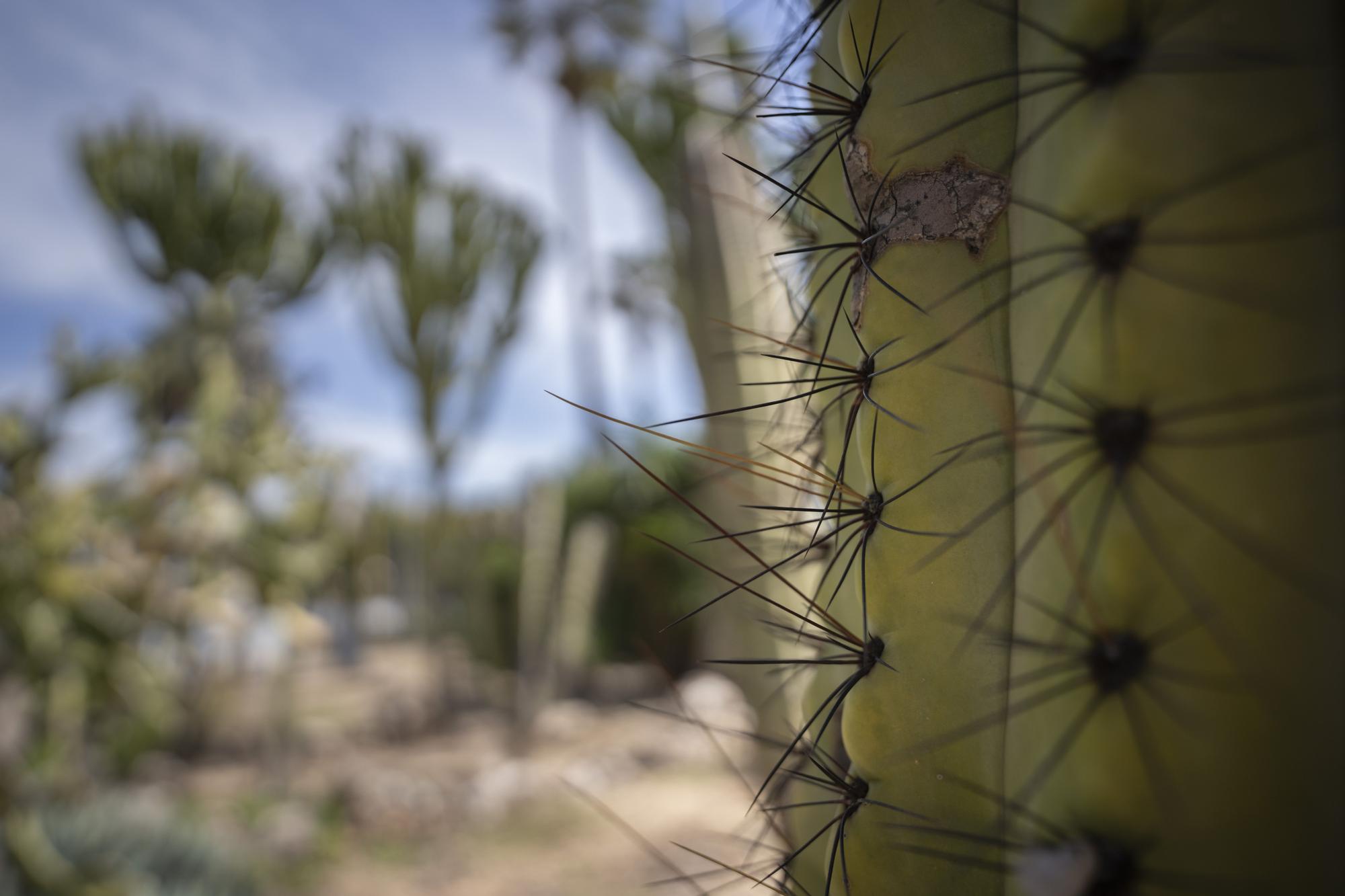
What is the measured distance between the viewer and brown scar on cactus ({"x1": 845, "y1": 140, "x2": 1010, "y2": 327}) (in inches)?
32.4

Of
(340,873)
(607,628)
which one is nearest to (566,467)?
(607,628)

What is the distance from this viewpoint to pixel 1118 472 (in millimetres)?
592

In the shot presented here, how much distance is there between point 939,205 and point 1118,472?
1.19ft

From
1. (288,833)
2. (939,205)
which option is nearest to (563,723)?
(288,833)

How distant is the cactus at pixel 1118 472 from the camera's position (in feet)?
1.79

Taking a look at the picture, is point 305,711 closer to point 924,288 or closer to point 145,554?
point 145,554

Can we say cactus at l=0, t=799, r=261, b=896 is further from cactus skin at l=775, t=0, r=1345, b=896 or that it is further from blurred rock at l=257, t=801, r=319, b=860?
cactus skin at l=775, t=0, r=1345, b=896

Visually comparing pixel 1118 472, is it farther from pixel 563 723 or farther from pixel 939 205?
pixel 563 723

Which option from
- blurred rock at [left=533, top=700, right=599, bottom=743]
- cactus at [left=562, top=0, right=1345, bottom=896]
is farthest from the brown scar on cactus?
blurred rock at [left=533, top=700, right=599, bottom=743]

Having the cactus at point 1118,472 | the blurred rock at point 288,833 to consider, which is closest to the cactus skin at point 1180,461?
the cactus at point 1118,472

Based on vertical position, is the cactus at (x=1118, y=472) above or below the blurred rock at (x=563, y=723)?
below

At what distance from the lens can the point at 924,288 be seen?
0.84 m

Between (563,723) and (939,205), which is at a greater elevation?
(563,723)

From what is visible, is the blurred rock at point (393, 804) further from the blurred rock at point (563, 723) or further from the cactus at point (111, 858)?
the blurred rock at point (563, 723)
